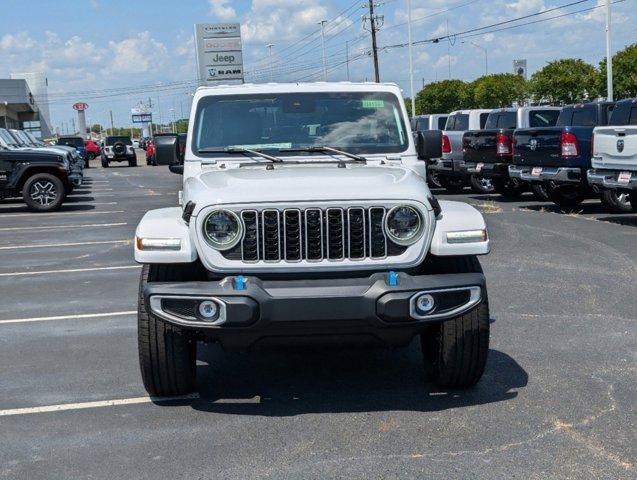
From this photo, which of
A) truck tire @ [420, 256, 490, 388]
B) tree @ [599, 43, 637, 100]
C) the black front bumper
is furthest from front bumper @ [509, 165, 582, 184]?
tree @ [599, 43, 637, 100]

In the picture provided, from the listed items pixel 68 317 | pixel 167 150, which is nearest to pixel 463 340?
pixel 167 150

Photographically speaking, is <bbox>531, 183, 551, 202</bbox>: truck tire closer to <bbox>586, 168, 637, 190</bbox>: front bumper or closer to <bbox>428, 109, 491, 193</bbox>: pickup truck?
<bbox>428, 109, 491, 193</bbox>: pickup truck

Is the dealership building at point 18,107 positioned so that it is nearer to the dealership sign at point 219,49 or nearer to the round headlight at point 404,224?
the dealership sign at point 219,49

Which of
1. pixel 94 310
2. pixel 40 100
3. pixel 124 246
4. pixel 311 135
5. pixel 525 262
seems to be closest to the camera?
pixel 311 135

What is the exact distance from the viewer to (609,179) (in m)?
13.4

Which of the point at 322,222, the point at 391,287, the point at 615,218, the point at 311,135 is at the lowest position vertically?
the point at 615,218

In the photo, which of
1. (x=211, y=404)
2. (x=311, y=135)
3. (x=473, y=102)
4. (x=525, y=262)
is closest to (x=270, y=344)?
(x=211, y=404)

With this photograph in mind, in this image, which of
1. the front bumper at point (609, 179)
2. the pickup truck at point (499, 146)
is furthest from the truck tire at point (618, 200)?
the pickup truck at point (499, 146)

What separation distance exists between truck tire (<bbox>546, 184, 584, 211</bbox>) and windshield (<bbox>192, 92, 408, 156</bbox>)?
10.5 metres

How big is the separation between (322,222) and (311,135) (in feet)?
5.27

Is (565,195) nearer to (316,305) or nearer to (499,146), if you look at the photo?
(499,146)

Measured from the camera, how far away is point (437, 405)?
17.0ft

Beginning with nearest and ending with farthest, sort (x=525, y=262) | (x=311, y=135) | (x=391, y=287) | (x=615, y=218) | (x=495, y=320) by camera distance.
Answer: (x=391, y=287), (x=311, y=135), (x=495, y=320), (x=525, y=262), (x=615, y=218)

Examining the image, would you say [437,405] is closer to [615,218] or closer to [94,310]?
[94,310]
